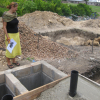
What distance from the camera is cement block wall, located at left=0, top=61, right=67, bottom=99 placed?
3191 millimetres

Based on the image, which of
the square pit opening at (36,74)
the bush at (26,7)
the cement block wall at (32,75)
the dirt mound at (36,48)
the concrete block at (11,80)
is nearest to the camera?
the concrete block at (11,80)

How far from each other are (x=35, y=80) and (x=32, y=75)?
223mm

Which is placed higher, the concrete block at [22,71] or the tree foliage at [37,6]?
the tree foliage at [37,6]

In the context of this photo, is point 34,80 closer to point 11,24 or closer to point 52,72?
point 52,72

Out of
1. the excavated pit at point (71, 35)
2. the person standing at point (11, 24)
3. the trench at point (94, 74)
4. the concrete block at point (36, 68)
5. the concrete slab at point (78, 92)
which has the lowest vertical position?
the trench at point (94, 74)

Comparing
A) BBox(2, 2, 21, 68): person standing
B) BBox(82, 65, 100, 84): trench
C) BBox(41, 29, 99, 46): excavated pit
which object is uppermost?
BBox(2, 2, 21, 68): person standing

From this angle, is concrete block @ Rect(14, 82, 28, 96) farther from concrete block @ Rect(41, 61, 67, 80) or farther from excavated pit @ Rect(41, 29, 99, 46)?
excavated pit @ Rect(41, 29, 99, 46)

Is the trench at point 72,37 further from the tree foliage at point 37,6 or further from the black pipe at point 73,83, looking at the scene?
the tree foliage at point 37,6

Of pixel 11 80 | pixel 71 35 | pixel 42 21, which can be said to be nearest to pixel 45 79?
pixel 11 80

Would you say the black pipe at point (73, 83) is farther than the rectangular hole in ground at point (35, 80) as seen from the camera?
No

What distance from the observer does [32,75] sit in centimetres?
380

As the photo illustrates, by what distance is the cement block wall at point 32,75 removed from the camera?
3.19 metres

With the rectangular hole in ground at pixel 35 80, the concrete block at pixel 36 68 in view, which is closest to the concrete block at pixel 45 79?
the rectangular hole in ground at pixel 35 80

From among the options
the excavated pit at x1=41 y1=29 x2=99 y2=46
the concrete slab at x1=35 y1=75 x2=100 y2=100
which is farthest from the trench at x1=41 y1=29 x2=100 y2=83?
the concrete slab at x1=35 y1=75 x2=100 y2=100
